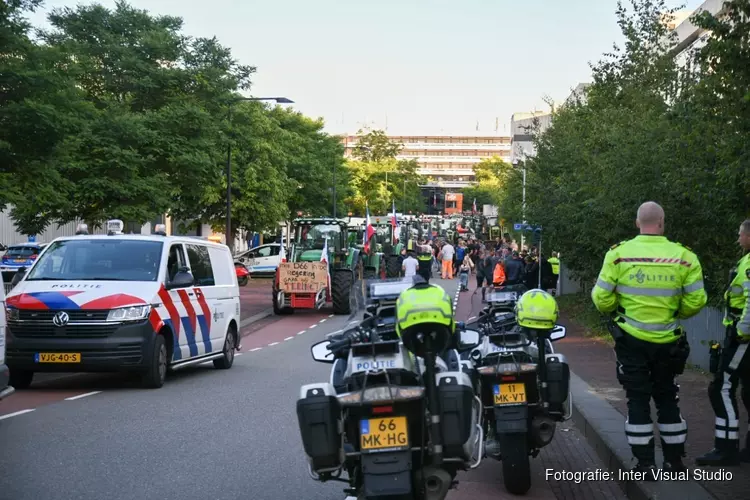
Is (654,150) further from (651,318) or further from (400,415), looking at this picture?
(400,415)

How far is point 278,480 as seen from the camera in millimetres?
8188

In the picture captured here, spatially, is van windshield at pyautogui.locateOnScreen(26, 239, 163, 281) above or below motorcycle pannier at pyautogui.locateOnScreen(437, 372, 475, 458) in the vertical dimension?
above

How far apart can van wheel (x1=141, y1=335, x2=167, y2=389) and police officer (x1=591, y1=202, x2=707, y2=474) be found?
7.45 meters

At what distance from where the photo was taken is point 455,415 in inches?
243

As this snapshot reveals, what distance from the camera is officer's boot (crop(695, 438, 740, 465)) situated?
8031 mm

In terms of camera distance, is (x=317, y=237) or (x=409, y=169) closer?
(x=317, y=237)

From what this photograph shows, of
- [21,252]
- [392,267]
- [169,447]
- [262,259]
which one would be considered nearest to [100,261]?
[169,447]

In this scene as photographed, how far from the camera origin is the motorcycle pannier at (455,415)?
6.16m

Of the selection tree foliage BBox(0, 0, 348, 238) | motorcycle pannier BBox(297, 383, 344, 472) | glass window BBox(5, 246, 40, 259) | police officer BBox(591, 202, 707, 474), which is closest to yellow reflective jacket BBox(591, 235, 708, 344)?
police officer BBox(591, 202, 707, 474)

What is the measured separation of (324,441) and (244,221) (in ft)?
157

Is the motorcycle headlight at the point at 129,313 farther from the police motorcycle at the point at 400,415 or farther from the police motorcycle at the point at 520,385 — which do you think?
the police motorcycle at the point at 400,415

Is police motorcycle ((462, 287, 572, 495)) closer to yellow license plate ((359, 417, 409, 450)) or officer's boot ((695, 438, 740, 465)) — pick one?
officer's boot ((695, 438, 740, 465))

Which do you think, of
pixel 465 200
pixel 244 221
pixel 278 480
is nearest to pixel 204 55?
pixel 244 221

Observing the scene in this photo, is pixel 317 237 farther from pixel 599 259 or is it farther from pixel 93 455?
pixel 93 455
